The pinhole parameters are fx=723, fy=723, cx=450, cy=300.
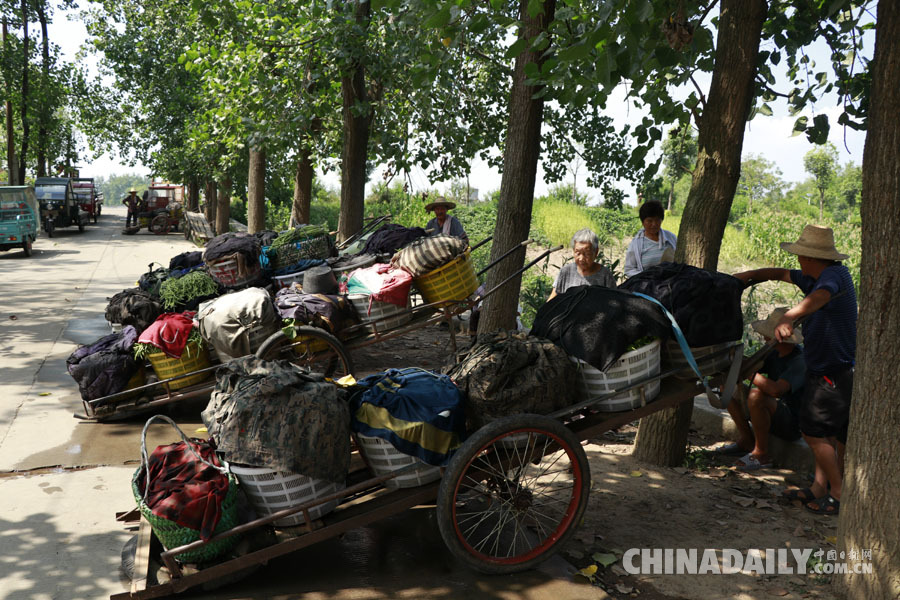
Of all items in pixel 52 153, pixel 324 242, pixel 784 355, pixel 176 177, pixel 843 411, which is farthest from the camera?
pixel 52 153

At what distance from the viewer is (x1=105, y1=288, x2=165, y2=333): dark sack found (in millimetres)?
6875

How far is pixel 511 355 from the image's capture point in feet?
13.2

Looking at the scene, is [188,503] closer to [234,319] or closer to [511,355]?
[511,355]

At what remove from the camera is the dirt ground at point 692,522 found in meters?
4.00

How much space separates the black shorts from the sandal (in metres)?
0.41

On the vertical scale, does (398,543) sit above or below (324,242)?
below

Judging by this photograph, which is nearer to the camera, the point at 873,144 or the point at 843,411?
the point at 873,144

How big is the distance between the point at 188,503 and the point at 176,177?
29966 millimetres

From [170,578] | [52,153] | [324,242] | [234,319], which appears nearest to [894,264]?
[170,578]

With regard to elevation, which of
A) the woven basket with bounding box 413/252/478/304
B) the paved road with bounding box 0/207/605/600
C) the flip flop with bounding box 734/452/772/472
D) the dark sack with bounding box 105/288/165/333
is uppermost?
the woven basket with bounding box 413/252/478/304

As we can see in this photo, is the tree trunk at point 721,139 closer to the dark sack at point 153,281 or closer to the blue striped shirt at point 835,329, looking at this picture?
the blue striped shirt at point 835,329

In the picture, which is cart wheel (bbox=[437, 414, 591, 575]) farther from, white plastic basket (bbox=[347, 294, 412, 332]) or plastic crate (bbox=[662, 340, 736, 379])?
white plastic basket (bbox=[347, 294, 412, 332])

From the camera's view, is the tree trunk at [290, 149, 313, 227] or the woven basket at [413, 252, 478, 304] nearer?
the woven basket at [413, 252, 478, 304]

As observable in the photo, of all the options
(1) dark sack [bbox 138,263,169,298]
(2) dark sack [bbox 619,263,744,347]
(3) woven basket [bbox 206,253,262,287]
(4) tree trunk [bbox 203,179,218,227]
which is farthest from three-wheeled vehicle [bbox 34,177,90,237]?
(2) dark sack [bbox 619,263,744,347]
